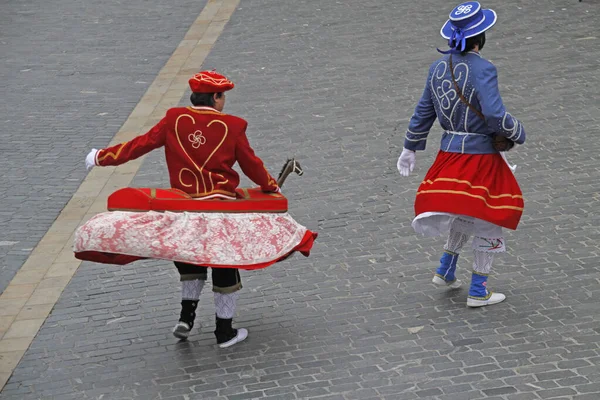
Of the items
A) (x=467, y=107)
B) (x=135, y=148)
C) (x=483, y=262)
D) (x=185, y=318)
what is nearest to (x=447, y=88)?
(x=467, y=107)

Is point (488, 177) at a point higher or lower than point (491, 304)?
higher

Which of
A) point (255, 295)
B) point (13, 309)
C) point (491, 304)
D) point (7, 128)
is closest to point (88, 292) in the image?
point (13, 309)

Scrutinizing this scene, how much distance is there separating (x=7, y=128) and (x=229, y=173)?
5.68 m

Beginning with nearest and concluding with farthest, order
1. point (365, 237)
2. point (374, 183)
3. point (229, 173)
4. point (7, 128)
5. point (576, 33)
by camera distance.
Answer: point (229, 173), point (365, 237), point (374, 183), point (7, 128), point (576, 33)

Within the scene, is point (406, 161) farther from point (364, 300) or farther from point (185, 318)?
Result: point (185, 318)

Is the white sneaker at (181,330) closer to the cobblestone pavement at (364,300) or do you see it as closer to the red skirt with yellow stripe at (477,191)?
the cobblestone pavement at (364,300)

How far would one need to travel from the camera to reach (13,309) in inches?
302

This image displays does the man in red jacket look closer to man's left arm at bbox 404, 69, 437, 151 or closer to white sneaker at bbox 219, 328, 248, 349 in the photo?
white sneaker at bbox 219, 328, 248, 349

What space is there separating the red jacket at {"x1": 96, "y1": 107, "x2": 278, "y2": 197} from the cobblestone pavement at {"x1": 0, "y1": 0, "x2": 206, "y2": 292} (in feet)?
7.32

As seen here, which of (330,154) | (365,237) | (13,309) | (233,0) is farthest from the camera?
(233,0)

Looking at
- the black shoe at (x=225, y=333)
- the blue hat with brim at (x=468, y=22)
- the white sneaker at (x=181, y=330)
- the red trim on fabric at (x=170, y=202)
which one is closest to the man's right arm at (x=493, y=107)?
the blue hat with brim at (x=468, y=22)

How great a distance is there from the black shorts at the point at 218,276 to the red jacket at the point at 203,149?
18.7 inches

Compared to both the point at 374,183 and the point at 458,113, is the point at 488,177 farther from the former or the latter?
the point at 374,183

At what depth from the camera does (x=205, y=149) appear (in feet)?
21.4
